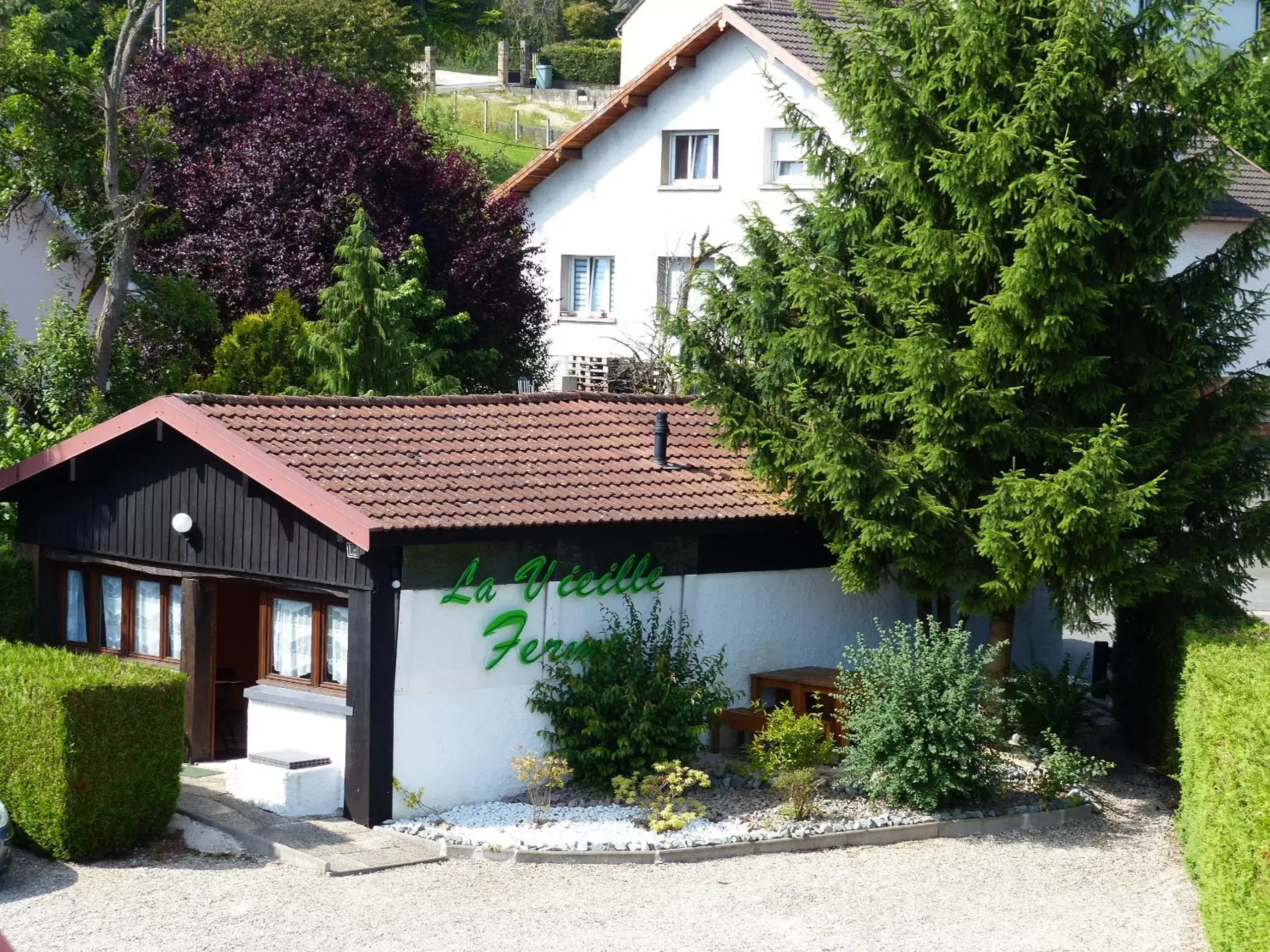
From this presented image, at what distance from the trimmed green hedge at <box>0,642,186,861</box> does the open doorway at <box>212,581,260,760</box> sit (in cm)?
363

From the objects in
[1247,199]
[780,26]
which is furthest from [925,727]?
[1247,199]

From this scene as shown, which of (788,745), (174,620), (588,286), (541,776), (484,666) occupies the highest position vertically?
(588,286)

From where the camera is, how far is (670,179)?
109 ft

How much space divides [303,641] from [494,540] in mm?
2079

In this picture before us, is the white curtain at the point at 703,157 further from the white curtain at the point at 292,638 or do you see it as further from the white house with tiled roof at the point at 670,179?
the white curtain at the point at 292,638

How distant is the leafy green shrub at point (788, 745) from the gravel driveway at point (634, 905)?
1.23 meters

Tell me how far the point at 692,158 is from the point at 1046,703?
19240 mm

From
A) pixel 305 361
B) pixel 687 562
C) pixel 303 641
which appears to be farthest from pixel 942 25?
pixel 305 361

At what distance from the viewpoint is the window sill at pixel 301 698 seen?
1344 cm

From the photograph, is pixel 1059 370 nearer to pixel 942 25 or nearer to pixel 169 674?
pixel 942 25

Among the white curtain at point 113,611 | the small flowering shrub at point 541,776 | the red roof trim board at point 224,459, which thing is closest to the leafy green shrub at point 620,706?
the small flowering shrub at point 541,776

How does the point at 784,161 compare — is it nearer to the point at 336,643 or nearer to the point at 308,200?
the point at 308,200

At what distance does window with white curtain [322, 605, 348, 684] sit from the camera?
13.8m

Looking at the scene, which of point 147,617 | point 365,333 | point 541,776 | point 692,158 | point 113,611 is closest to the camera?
point 541,776
